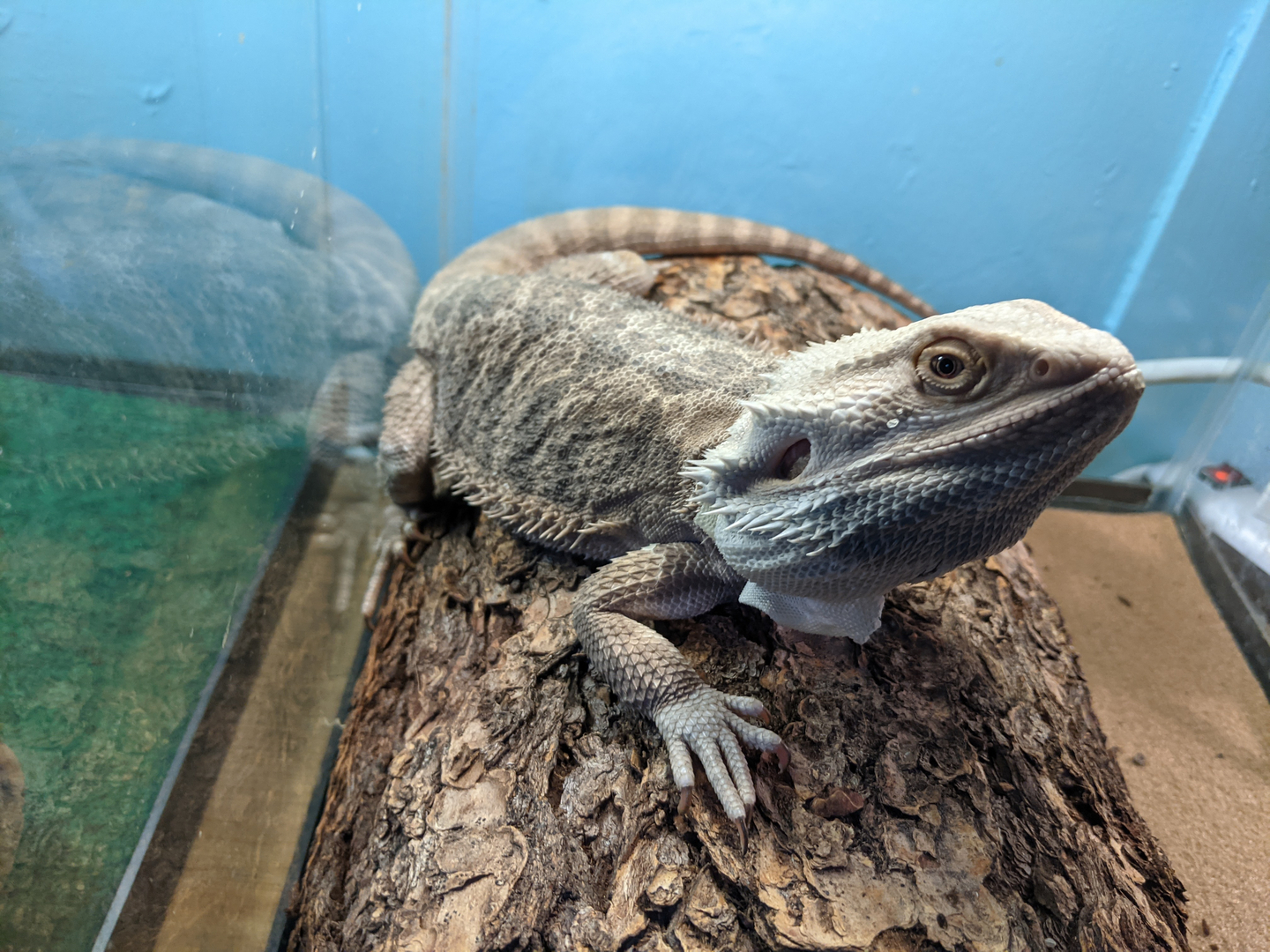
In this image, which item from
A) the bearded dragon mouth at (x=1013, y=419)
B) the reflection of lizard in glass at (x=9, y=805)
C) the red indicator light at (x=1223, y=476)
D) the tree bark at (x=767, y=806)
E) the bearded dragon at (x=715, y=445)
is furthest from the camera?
the red indicator light at (x=1223, y=476)

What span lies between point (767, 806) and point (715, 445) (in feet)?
3.65

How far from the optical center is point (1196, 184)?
3994 millimetres

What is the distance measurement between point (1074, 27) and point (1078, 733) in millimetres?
3824

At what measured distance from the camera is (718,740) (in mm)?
2086

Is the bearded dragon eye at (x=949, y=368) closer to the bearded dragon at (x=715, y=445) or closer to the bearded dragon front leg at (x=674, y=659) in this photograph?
the bearded dragon at (x=715, y=445)

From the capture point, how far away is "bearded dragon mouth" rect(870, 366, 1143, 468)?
143cm

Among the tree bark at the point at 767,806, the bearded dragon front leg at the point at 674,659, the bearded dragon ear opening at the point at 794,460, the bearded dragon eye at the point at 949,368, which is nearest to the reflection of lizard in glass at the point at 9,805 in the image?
the tree bark at the point at 767,806

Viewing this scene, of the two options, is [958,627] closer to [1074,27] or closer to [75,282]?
[75,282]

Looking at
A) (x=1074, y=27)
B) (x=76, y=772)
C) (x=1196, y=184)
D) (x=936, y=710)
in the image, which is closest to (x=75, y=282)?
(x=76, y=772)

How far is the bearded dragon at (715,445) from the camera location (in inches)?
60.9

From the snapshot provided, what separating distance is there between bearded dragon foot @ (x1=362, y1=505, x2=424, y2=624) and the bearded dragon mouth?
2.76 m

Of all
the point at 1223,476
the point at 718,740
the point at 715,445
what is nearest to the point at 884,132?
the point at 1223,476

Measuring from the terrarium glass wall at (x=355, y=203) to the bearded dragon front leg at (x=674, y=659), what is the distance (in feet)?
4.77

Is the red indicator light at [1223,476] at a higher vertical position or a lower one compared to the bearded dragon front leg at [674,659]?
higher
